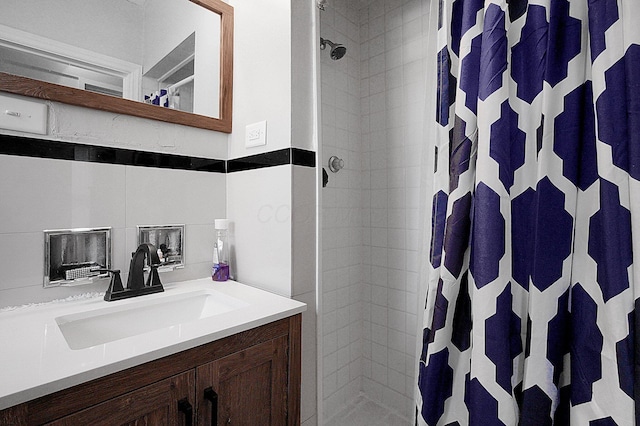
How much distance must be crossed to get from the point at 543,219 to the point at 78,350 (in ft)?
3.87

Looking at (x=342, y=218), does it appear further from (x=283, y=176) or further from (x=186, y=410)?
(x=186, y=410)

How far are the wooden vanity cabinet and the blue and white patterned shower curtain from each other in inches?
17.8

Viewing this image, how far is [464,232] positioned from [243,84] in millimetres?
1088

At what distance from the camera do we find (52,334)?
0.79 metres

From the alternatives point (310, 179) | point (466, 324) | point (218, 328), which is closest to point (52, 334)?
point (218, 328)

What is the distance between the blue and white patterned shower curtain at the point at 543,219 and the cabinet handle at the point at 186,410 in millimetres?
688

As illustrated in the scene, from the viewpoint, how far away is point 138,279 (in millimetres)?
1122

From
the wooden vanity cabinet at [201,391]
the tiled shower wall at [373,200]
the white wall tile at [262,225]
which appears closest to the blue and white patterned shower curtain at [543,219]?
the wooden vanity cabinet at [201,391]

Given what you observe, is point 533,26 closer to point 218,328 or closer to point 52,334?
point 218,328

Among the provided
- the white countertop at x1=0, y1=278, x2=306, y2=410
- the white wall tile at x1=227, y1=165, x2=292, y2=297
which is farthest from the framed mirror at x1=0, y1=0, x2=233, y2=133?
the white countertop at x1=0, y1=278, x2=306, y2=410

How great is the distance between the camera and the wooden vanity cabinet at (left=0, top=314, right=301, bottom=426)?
63cm

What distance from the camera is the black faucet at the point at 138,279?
3.54ft

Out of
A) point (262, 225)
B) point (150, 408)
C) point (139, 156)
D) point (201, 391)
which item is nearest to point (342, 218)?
point (262, 225)

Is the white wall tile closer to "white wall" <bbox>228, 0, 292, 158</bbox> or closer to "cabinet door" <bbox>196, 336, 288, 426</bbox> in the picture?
"white wall" <bbox>228, 0, 292, 158</bbox>
